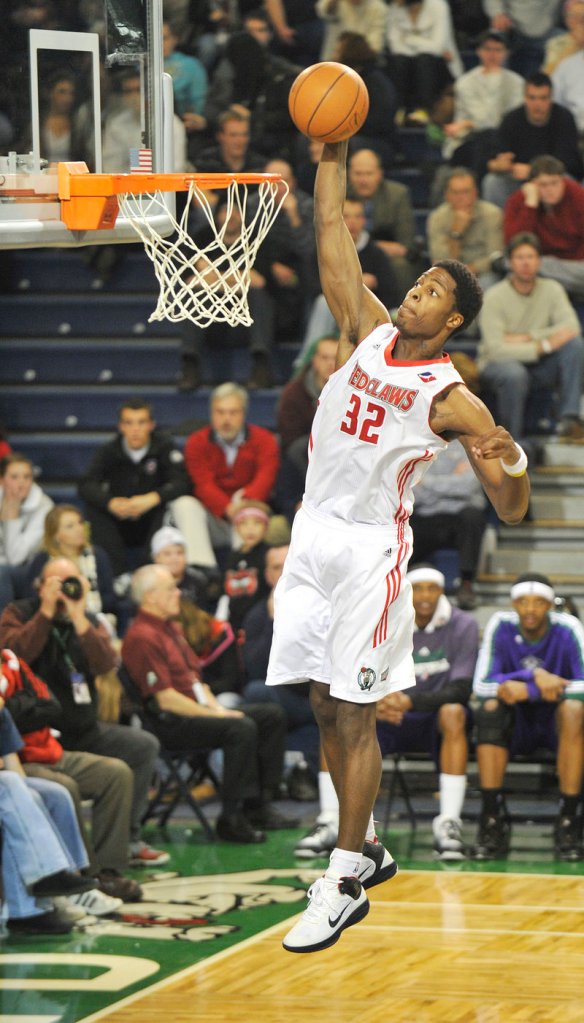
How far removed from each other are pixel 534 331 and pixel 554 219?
1121 millimetres

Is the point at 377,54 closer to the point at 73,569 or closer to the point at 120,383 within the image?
the point at 120,383

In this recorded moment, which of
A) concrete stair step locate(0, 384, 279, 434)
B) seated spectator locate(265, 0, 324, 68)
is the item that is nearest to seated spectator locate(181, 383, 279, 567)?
concrete stair step locate(0, 384, 279, 434)

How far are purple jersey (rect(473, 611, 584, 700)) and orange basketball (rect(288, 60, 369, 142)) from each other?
15.1 ft

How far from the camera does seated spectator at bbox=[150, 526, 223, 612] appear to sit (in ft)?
34.2

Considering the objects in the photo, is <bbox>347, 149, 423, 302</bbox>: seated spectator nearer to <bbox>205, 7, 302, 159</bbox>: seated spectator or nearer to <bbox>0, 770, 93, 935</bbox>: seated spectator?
<bbox>205, 7, 302, 159</bbox>: seated spectator

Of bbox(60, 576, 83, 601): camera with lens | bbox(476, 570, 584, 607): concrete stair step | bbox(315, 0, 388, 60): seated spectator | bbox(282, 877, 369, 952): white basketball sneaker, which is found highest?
bbox(315, 0, 388, 60): seated spectator

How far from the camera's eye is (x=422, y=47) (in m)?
Answer: 14.5

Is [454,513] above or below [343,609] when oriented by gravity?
below

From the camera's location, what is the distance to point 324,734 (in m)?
5.65

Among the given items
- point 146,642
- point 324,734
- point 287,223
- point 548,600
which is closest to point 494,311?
point 287,223

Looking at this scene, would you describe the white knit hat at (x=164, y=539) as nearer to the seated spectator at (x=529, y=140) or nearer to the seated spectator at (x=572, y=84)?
the seated spectator at (x=529, y=140)

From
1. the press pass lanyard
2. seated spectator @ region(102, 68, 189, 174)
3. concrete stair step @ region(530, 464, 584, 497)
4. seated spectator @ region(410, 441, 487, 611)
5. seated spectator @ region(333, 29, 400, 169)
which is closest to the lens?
seated spectator @ region(102, 68, 189, 174)

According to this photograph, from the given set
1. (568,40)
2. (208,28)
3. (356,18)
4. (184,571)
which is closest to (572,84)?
(568,40)

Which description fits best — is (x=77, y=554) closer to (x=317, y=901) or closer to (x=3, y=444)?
(x=3, y=444)
